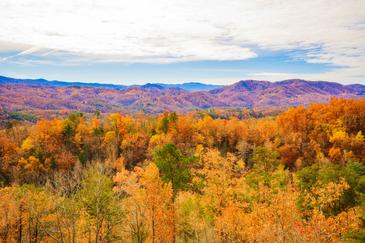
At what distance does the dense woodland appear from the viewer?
28875mm

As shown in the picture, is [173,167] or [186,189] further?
[186,189]

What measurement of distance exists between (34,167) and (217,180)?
8136 cm

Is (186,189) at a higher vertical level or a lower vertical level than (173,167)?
lower

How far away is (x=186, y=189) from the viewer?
49156 mm

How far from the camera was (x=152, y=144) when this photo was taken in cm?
10788

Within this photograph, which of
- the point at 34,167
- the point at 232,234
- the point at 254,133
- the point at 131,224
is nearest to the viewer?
the point at 232,234

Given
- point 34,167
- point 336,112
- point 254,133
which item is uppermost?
point 336,112

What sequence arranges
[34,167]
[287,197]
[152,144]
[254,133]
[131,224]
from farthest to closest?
[254,133] < [152,144] < [34,167] < [131,224] < [287,197]

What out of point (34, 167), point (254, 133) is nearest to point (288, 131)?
point (254, 133)

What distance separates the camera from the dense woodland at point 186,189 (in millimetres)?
28875

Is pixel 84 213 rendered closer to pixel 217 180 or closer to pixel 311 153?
pixel 217 180

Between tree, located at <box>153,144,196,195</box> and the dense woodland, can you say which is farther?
tree, located at <box>153,144,196,195</box>

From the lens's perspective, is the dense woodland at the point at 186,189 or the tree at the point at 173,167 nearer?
the dense woodland at the point at 186,189

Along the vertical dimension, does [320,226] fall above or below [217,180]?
below
